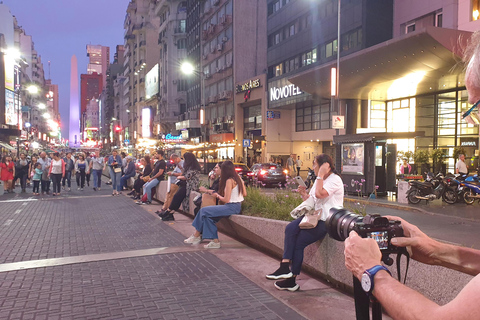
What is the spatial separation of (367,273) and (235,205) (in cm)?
602

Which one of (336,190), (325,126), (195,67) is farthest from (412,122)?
(195,67)

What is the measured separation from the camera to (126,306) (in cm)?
452

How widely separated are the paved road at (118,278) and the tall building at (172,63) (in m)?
59.9

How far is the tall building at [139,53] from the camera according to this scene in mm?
93000

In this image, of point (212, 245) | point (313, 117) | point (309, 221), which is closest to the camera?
point (309, 221)

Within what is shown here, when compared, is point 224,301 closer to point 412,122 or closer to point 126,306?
point 126,306

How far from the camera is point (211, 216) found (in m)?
7.50

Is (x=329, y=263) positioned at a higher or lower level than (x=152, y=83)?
lower

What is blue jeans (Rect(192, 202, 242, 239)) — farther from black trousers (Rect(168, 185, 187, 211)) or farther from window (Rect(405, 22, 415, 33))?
window (Rect(405, 22, 415, 33))

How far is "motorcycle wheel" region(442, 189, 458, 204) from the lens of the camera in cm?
1465

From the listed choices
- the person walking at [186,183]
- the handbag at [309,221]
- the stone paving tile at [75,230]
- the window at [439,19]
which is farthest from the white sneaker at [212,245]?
the window at [439,19]

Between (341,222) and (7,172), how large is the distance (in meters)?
18.9

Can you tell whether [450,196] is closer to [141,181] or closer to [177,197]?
[177,197]

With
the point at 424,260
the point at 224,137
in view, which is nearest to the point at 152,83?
the point at 224,137
